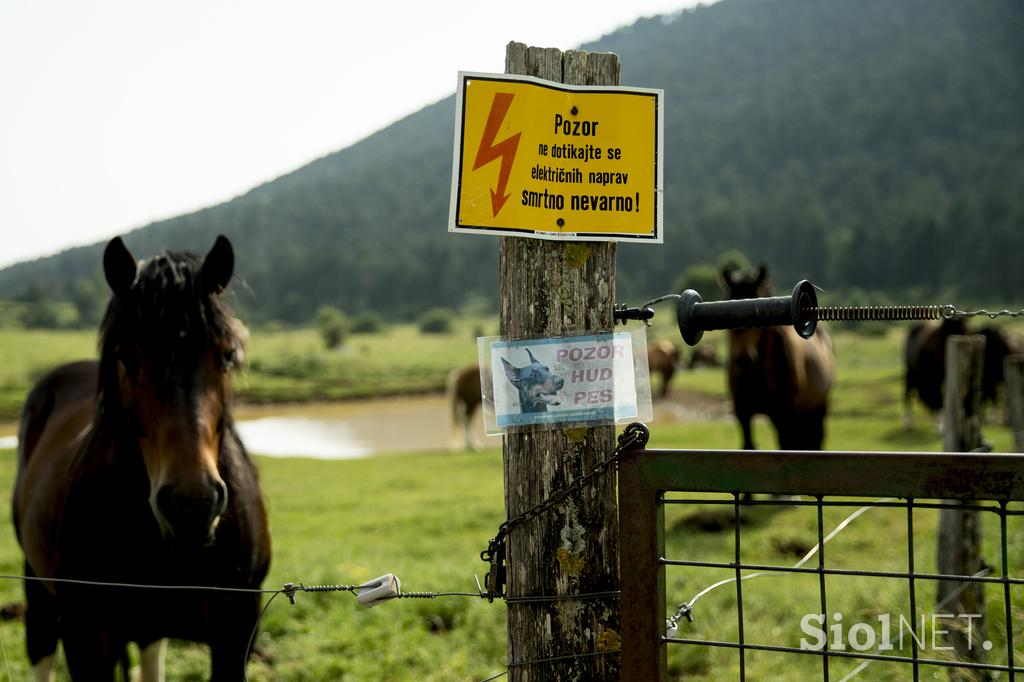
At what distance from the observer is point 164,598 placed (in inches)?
122

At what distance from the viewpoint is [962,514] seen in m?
4.33

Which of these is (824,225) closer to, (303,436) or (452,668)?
(303,436)

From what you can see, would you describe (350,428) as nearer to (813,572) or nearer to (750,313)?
(750,313)

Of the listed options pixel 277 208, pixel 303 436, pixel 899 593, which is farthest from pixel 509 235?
pixel 277 208

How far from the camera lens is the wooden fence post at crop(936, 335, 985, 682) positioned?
13.5 feet

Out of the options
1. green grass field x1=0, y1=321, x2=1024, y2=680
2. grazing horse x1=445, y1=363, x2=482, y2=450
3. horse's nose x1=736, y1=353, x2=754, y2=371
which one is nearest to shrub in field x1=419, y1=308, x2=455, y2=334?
grazing horse x1=445, y1=363, x2=482, y2=450

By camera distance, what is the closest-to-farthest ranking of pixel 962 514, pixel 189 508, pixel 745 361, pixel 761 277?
pixel 189 508 < pixel 962 514 < pixel 761 277 < pixel 745 361

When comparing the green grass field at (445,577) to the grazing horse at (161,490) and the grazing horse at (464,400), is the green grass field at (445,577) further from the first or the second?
the grazing horse at (464,400)

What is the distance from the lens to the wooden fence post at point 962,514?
Result: 4125mm

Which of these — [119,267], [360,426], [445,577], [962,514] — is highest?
[119,267]

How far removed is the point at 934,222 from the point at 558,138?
116770mm

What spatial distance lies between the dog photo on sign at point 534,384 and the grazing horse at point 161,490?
3.85 ft

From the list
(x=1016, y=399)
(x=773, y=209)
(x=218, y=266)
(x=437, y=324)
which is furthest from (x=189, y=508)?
(x=773, y=209)

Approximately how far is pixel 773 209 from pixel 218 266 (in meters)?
145
